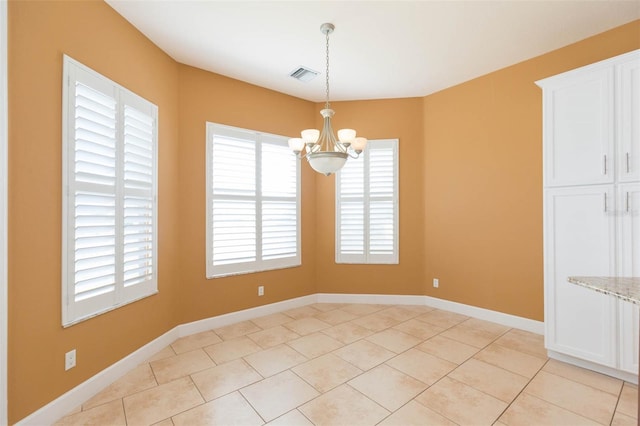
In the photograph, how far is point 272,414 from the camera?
6.64 feet

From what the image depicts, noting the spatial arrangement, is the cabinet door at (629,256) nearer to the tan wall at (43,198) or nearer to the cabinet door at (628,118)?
the cabinet door at (628,118)

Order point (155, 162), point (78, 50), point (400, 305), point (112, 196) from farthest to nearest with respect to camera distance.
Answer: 1. point (400, 305)
2. point (155, 162)
3. point (112, 196)
4. point (78, 50)

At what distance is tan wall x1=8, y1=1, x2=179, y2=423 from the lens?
179 cm

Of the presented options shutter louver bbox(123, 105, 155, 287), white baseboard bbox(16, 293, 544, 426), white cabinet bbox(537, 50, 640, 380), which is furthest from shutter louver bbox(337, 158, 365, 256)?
shutter louver bbox(123, 105, 155, 287)

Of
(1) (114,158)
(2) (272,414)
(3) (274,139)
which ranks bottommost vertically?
(2) (272,414)

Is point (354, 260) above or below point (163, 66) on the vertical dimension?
below

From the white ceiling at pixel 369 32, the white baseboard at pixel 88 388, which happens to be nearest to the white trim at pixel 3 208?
the white baseboard at pixel 88 388

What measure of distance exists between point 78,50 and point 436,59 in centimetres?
325

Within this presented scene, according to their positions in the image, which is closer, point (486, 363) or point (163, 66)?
point (486, 363)

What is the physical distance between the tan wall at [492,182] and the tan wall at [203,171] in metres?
2.16

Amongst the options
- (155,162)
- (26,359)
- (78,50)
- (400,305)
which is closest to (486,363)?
A: (400,305)

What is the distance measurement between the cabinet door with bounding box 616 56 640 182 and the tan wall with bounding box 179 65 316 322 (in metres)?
3.39

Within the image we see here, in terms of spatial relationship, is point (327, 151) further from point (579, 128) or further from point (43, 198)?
point (579, 128)

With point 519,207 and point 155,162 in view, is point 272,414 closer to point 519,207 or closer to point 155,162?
point 155,162
